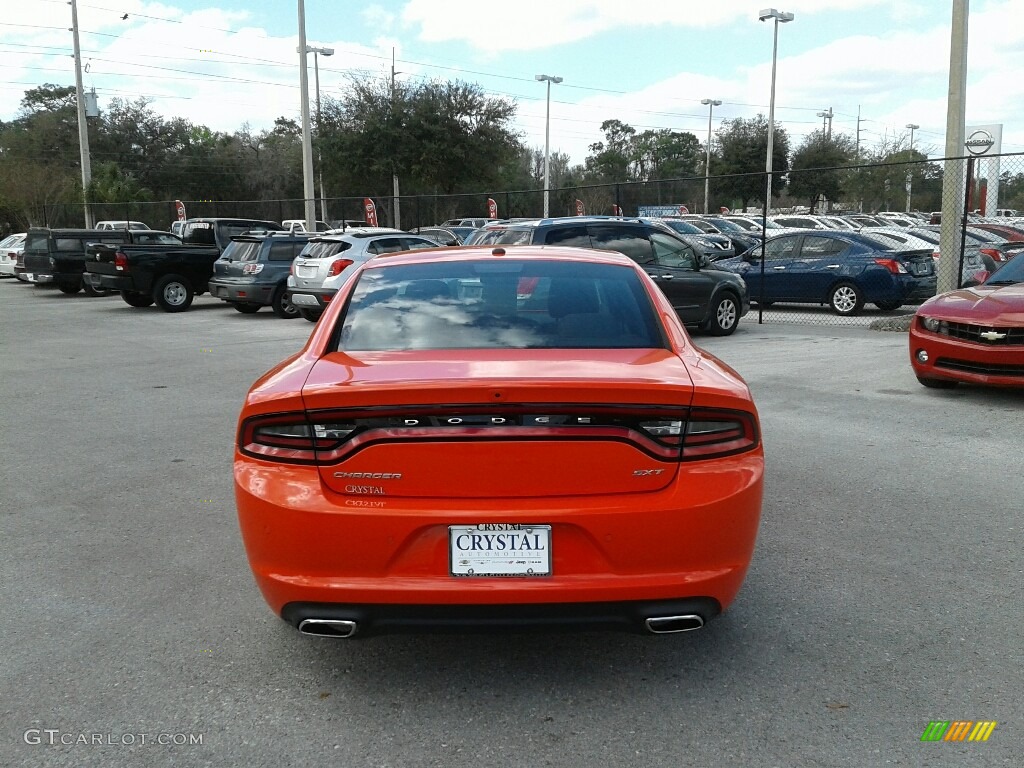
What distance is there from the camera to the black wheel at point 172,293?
19970mm

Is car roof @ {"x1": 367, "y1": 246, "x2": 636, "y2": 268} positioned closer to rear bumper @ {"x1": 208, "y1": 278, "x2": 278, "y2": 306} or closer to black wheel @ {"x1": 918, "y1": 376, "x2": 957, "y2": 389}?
black wheel @ {"x1": 918, "y1": 376, "x2": 957, "y2": 389}

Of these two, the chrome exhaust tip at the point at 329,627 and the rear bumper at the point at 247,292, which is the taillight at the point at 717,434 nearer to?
the chrome exhaust tip at the point at 329,627

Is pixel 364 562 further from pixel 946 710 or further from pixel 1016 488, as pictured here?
pixel 1016 488

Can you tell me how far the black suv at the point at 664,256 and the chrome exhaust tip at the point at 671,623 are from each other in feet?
34.1

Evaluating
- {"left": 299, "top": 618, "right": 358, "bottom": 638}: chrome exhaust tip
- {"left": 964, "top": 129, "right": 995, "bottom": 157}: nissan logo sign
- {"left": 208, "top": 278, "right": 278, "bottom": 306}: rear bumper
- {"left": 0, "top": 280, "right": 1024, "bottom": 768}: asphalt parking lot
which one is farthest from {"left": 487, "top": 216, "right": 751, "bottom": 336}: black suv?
{"left": 299, "top": 618, "right": 358, "bottom": 638}: chrome exhaust tip

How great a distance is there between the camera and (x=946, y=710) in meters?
3.22

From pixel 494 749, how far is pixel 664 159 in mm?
101458

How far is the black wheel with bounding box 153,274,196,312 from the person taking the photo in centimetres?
1997

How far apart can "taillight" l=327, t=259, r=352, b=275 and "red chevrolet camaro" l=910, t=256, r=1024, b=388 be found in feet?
32.9

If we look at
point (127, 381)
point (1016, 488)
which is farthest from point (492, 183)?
point (1016, 488)

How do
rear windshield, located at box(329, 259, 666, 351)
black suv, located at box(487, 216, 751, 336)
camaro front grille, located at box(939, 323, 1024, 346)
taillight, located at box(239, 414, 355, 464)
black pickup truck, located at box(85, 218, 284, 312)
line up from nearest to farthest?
taillight, located at box(239, 414, 355, 464), rear windshield, located at box(329, 259, 666, 351), camaro front grille, located at box(939, 323, 1024, 346), black suv, located at box(487, 216, 751, 336), black pickup truck, located at box(85, 218, 284, 312)

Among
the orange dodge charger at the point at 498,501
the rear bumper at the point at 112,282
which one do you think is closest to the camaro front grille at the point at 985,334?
the orange dodge charger at the point at 498,501

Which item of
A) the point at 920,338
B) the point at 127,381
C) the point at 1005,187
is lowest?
the point at 127,381

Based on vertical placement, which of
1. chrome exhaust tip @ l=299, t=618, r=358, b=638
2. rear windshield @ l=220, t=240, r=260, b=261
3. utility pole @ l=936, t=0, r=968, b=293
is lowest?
chrome exhaust tip @ l=299, t=618, r=358, b=638
